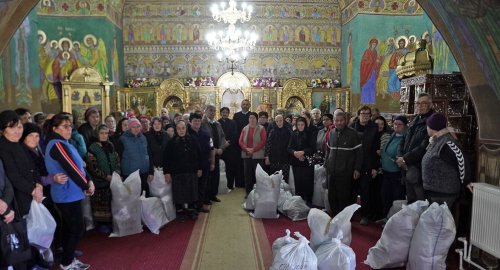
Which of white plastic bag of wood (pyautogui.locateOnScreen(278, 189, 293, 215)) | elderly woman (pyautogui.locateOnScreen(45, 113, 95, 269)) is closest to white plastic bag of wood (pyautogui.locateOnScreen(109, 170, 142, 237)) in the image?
elderly woman (pyautogui.locateOnScreen(45, 113, 95, 269))

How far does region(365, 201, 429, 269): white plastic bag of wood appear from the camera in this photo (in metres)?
3.68

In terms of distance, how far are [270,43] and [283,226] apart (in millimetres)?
11670

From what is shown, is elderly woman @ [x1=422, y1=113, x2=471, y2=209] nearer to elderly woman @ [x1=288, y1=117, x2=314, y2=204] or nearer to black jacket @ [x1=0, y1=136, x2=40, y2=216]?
→ elderly woman @ [x1=288, y1=117, x2=314, y2=204]

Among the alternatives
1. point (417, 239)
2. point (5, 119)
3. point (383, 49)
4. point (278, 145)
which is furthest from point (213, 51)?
point (417, 239)

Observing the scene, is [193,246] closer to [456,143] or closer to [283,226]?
[283,226]

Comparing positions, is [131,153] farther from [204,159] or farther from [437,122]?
[437,122]

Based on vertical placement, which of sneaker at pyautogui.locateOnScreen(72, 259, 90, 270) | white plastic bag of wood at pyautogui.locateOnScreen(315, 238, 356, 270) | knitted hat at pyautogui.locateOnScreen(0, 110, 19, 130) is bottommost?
sneaker at pyautogui.locateOnScreen(72, 259, 90, 270)

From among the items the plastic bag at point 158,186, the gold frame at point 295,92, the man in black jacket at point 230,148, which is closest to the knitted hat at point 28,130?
the plastic bag at point 158,186

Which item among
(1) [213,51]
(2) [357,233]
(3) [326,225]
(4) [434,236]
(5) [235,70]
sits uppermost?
(1) [213,51]

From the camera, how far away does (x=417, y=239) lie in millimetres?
3566

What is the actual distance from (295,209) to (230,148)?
2608 mm

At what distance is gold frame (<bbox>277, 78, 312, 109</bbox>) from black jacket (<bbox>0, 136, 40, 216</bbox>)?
12434 millimetres

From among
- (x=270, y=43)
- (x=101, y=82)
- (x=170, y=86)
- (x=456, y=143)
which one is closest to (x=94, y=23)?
(x=101, y=82)

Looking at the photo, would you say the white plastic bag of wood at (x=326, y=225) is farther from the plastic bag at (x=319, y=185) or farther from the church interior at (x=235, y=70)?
the plastic bag at (x=319, y=185)
